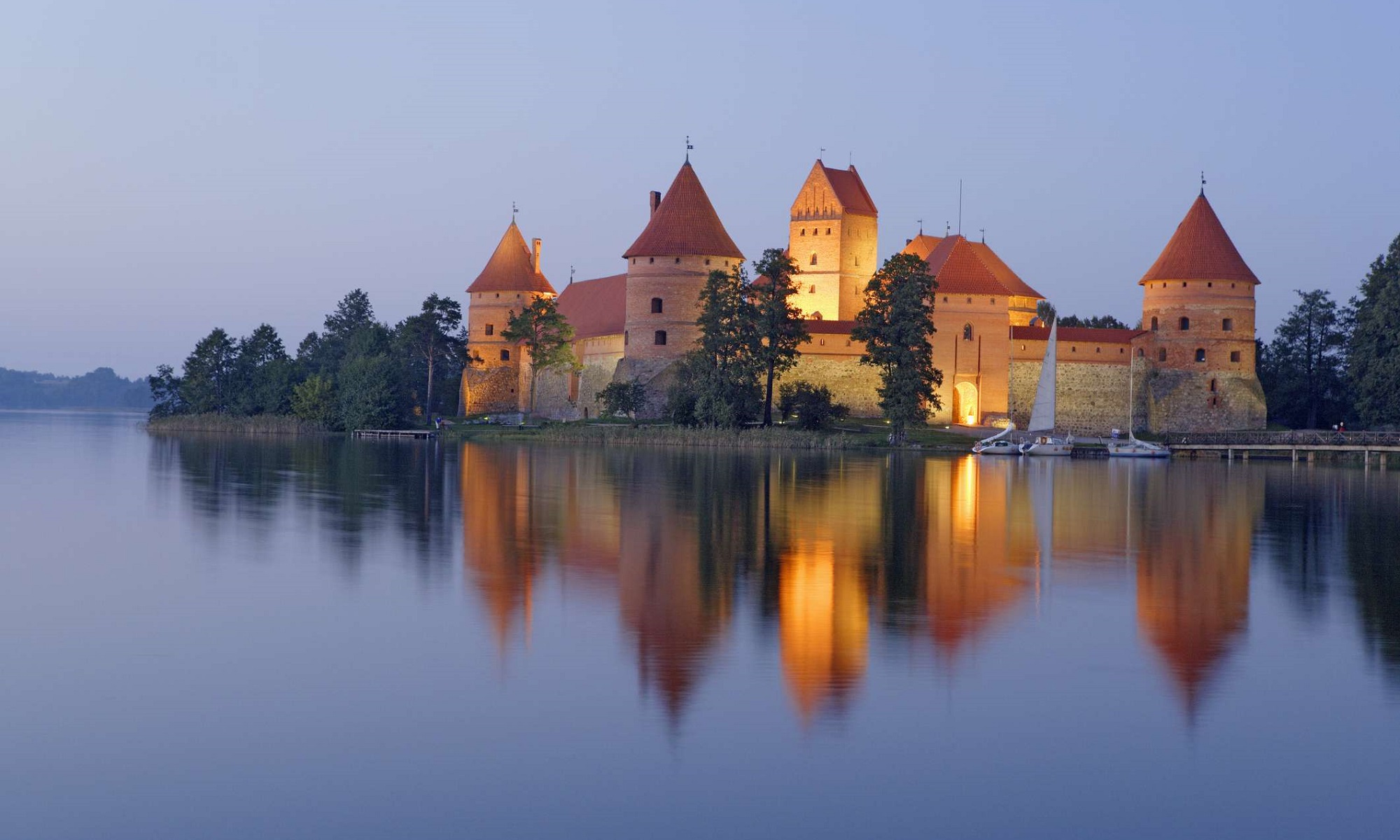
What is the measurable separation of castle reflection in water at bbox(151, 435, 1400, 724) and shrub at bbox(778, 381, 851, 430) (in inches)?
388

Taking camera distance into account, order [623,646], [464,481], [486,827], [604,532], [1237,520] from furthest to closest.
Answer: [464,481] → [1237,520] → [604,532] → [623,646] → [486,827]

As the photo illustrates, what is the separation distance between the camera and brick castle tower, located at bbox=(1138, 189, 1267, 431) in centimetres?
4403

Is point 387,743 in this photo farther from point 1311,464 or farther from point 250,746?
point 1311,464

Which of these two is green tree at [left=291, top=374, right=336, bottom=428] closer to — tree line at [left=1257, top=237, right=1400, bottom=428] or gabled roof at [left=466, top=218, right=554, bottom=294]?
gabled roof at [left=466, top=218, right=554, bottom=294]

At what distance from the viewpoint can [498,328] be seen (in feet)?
176

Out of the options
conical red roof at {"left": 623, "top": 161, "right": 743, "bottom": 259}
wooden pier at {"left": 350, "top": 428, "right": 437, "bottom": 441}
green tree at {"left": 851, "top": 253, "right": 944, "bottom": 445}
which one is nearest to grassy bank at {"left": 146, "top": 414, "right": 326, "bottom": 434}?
wooden pier at {"left": 350, "top": 428, "right": 437, "bottom": 441}

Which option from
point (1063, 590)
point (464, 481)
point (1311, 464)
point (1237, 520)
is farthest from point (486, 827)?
point (1311, 464)

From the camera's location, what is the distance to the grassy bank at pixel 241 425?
Result: 47312mm

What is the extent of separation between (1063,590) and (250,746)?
751 centimetres

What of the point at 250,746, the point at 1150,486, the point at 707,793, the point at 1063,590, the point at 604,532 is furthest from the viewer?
the point at 1150,486

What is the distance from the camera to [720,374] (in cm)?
3816

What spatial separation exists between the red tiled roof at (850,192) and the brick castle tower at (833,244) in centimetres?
2

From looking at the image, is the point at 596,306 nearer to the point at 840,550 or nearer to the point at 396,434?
the point at 396,434

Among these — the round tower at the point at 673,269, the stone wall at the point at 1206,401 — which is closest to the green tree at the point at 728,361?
the round tower at the point at 673,269
